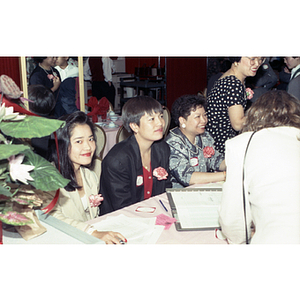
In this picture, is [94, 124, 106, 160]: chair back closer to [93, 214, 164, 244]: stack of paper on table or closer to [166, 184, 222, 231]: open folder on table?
[166, 184, 222, 231]: open folder on table

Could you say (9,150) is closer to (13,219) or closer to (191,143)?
(13,219)

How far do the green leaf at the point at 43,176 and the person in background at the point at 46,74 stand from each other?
3.47m

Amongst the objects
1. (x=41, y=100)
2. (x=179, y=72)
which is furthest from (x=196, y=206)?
(x=179, y=72)

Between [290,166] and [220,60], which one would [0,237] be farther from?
[220,60]

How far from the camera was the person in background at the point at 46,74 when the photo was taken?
4156mm

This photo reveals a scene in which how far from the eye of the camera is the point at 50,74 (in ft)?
14.1

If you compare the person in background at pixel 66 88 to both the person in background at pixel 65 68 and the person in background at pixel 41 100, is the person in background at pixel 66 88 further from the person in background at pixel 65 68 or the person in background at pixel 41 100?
the person in background at pixel 41 100

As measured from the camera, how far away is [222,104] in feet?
8.68

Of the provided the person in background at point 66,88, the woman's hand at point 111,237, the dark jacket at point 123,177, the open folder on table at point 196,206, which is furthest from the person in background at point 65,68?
the woman's hand at point 111,237

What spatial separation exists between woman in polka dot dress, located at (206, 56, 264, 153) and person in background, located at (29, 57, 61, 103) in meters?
2.41

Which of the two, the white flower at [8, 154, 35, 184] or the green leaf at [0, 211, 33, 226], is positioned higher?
the white flower at [8, 154, 35, 184]

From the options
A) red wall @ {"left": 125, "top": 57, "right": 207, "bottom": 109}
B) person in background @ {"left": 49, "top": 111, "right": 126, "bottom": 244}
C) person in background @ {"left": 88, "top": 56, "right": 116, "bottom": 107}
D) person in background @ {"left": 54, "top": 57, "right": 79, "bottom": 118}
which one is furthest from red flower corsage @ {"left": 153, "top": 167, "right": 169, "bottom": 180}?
red wall @ {"left": 125, "top": 57, "right": 207, "bottom": 109}

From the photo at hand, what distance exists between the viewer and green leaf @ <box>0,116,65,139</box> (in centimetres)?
88

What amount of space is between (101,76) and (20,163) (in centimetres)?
579
